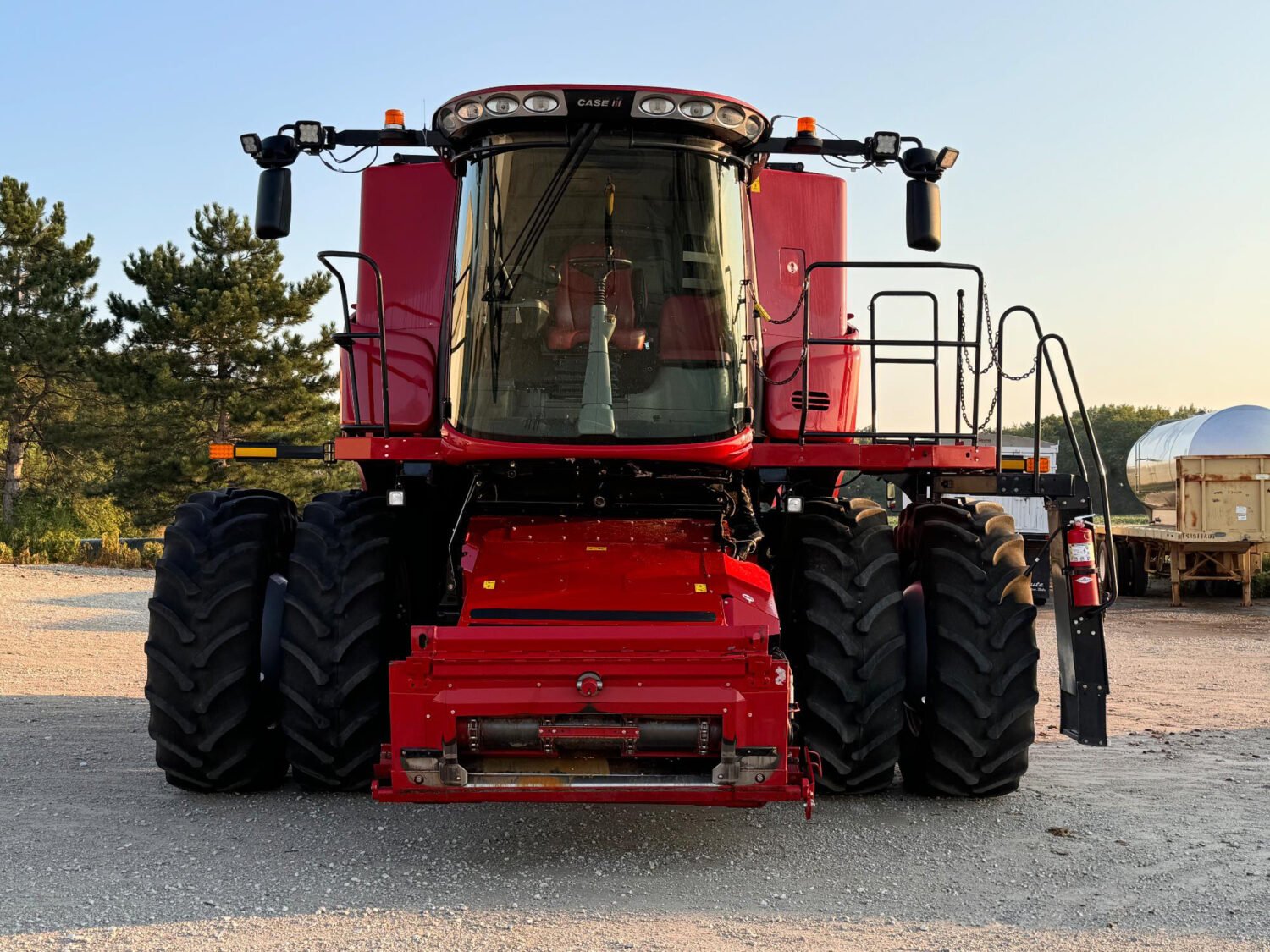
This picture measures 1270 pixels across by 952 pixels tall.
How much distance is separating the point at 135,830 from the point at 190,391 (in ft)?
97.3

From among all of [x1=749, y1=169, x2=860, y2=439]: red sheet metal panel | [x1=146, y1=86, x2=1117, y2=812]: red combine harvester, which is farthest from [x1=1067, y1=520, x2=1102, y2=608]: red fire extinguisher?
[x1=749, y1=169, x2=860, y2=439]: red sheet metal panel

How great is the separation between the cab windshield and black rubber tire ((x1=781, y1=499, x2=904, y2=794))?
3.20 feet

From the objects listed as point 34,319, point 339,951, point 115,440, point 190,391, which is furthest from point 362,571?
point 34,319

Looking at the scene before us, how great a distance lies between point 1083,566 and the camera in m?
6.33

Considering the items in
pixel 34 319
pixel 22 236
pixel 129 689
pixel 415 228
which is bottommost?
pixel 129 689

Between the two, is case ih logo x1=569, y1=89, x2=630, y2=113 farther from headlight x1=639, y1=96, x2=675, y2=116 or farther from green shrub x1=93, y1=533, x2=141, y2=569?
green shrub x1=93, y1=533, x2=141, y2=569

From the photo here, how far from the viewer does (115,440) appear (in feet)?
116

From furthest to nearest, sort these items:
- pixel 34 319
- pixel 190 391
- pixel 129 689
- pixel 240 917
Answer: pixel 34 319 → pixel 190 391 → pixel 129 689 → pixel 240 917

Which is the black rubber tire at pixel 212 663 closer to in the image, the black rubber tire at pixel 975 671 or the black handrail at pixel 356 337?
the black handrail at pixel 356 337

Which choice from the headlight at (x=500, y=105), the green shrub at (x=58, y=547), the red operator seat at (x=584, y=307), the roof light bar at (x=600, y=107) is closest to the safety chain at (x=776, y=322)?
the red operator seat at (x=584, y=307)

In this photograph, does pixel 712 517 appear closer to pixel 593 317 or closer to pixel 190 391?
pixel 593 317

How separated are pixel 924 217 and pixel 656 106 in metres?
1.77

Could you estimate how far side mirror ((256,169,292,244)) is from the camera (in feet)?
21.4

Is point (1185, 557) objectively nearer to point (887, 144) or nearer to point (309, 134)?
point (887, 144)
